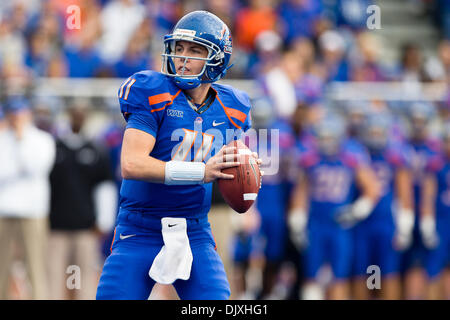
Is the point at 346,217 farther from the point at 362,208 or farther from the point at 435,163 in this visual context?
the point at 435,163

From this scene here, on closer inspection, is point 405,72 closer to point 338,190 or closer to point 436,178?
point 436,178

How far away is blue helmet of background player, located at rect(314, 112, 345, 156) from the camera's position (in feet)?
26.9

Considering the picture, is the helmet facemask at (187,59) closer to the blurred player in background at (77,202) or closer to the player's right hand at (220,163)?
the player's right hand at (220,163)

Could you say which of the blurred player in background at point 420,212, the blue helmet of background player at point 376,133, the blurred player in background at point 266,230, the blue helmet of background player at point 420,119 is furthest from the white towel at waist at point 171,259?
the blue helmet of background player at point 420,119

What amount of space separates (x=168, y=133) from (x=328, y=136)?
14.8 ft

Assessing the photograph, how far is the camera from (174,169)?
3.68 m

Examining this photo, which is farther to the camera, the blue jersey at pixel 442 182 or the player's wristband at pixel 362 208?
the blue jersey at pixel 442 182

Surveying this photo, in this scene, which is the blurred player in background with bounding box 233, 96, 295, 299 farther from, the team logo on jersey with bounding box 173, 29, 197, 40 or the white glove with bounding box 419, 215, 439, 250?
the team logo on jersey with bounding box 173, 29, 197, 40

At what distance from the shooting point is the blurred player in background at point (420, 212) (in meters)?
8.90

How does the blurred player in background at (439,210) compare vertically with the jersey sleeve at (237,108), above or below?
below

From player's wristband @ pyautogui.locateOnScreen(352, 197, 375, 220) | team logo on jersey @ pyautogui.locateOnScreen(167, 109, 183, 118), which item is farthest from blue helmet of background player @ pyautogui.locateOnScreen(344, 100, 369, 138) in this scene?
team logo on jersey @ pyautogui.locateOnScreen(167, 109, 183, 118)

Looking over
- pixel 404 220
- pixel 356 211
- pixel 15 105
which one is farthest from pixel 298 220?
pixel 15 105
